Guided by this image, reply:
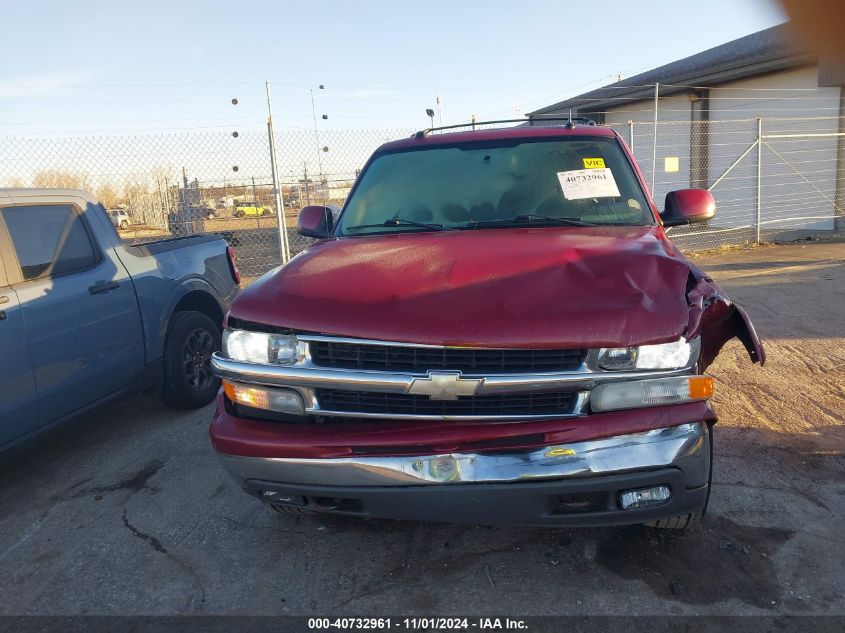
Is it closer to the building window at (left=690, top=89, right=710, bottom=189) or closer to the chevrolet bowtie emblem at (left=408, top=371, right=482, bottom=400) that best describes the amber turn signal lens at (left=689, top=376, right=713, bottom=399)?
the chevrolet bowtie emblem at (left=408, top=371, right=482, bottom=400)

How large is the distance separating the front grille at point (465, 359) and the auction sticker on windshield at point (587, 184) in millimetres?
1537

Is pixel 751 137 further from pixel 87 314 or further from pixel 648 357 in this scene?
pixel 87 314

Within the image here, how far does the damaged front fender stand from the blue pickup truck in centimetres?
335

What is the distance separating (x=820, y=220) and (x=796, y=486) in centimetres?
1285

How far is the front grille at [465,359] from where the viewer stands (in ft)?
7.58

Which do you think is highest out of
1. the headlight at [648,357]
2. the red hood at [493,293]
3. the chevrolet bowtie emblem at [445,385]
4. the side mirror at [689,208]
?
the side mirror at [689,208]

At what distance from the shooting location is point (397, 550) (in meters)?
2.94

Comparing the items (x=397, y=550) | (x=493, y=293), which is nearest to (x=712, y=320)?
(x=493, y=293)

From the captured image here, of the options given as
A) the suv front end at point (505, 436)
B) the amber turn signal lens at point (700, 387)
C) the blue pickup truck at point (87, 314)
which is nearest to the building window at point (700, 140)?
the blue pickup truck at point (87, 314)

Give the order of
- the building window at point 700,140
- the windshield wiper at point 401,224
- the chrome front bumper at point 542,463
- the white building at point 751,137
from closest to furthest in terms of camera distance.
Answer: the chrome front bumper at point 542,463 < the windshield wiper at point 401,224 < the white building at point 751,137 < the building window at point 700,140

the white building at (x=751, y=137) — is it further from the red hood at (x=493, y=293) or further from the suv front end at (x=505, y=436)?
the suv front end at (x=505, y=436)

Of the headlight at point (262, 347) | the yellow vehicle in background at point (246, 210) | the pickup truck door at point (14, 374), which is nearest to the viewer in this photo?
the headlight at point (262, 347)

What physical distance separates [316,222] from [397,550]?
2.18 meters

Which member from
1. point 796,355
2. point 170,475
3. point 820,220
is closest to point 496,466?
point 170,475
